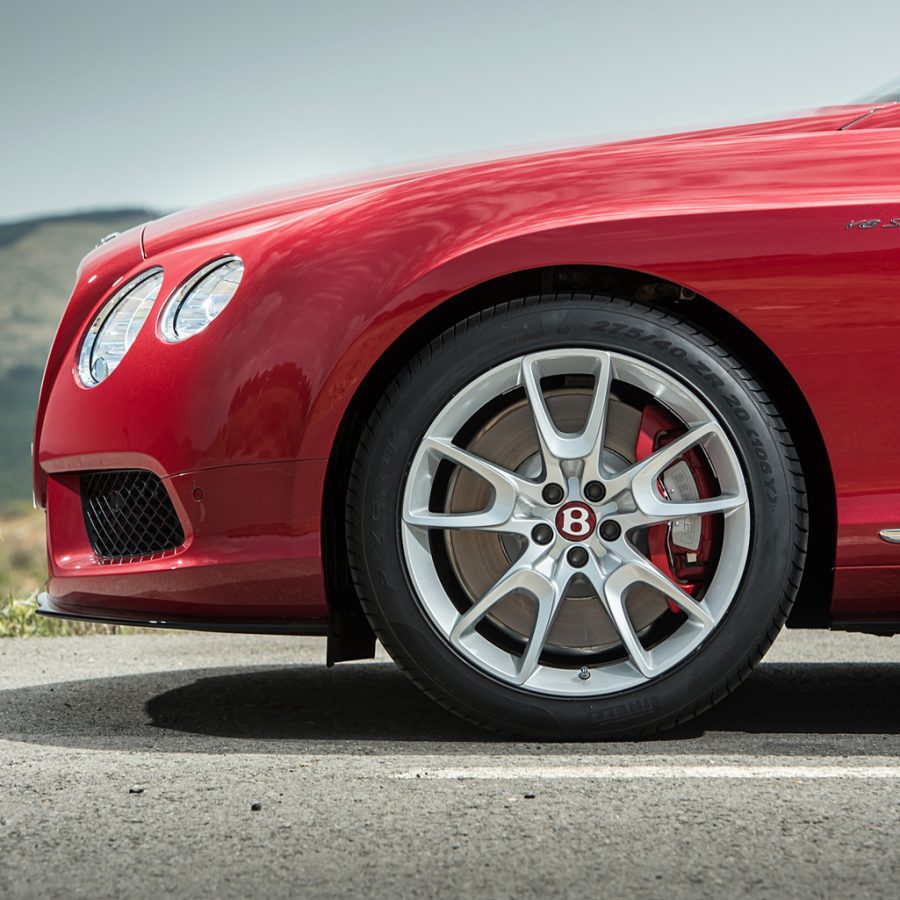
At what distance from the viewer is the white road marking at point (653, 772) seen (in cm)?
245

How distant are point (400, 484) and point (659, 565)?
58 cm

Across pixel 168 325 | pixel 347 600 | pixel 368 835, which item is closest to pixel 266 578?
pixel 347 600

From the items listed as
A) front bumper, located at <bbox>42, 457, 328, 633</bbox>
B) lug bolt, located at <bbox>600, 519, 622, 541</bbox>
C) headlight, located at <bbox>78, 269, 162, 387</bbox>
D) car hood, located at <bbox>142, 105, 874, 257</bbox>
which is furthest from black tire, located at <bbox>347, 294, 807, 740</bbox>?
headlight, located at <bbox>78, 269, 162, 387</bbox>

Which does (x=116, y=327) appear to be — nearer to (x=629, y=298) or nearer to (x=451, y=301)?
(x=451, y=301)

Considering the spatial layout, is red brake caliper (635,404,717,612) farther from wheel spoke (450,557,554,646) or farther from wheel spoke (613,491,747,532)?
wheel spoke (450,557,554,646)

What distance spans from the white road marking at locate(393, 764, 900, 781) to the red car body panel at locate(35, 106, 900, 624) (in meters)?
0.42

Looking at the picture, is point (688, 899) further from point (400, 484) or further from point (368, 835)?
point (400, 484)

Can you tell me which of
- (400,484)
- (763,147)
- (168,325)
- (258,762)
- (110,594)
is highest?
(763,147)

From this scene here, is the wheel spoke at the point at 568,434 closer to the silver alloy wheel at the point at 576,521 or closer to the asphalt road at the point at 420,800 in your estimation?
the silver alloy wheel at the point at 576,521

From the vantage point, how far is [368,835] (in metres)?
2.09

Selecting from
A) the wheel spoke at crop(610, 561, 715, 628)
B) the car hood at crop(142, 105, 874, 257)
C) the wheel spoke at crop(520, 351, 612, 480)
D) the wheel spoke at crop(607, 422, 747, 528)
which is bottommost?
the wheel spoke at crop(610, 561, 715, 628)

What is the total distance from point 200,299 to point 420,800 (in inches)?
47.8

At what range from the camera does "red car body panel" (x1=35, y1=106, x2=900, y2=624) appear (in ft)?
8.86

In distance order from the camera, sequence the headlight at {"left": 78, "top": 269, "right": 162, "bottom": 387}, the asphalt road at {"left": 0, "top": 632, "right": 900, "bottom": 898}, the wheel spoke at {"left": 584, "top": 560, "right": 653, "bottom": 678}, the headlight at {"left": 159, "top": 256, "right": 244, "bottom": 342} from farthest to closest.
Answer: the headlight at {"left": 78, "top": 269, "right": 162, "bottom": 387} → the headlight at {"left": 159, "top": 256, "right": 244, "bottom": 342} → the wheel spoke at {"left": 584, "top": 560, "right": 653, "bottom": 678} → the asphalt road at {"left": 0, "top": 632, "right": 900, "bottom": 898}
